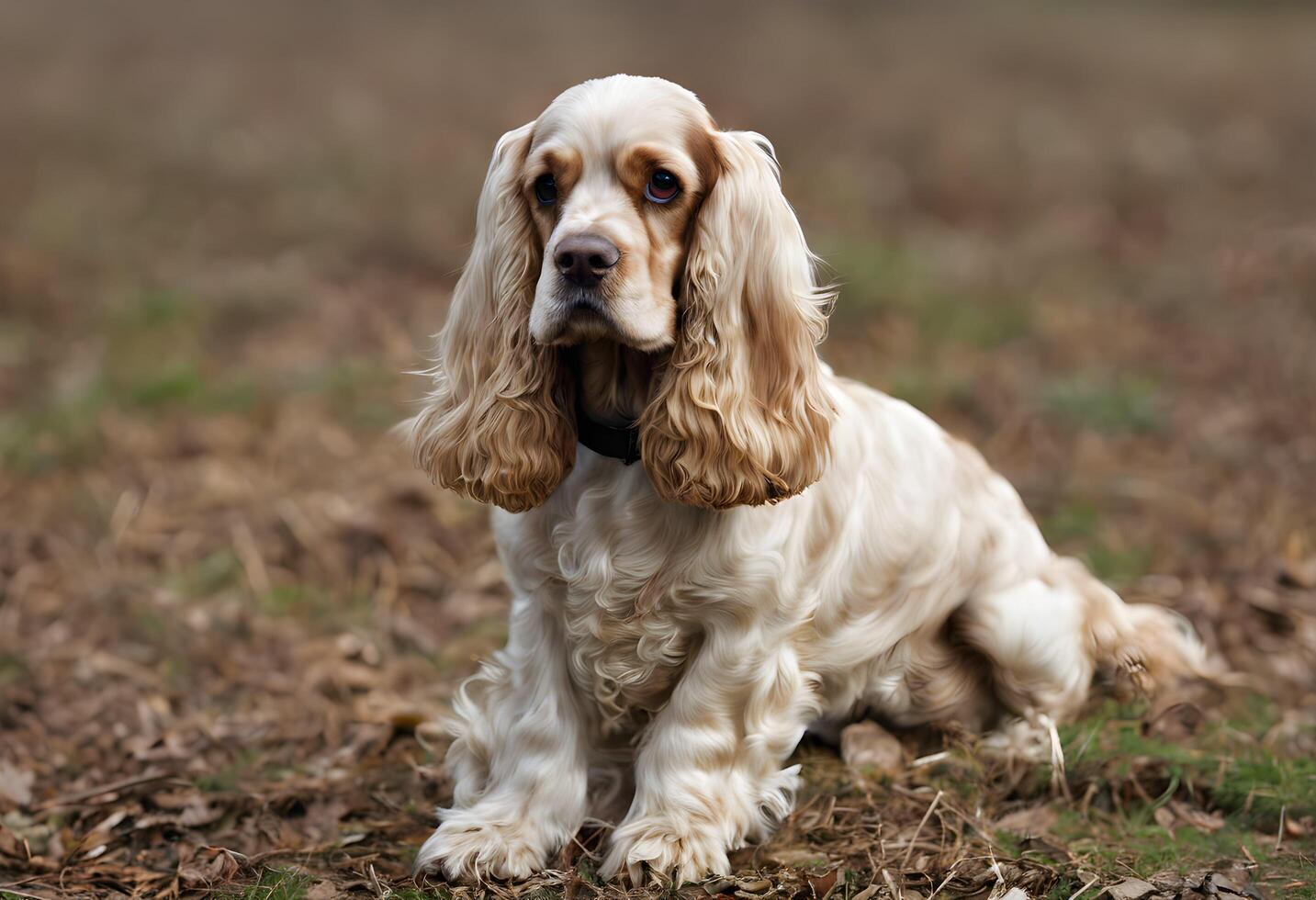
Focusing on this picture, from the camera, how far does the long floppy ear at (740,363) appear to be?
3.06 m

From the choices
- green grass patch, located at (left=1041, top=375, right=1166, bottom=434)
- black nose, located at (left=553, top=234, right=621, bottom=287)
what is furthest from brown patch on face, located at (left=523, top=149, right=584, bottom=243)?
green grass patch, located at (left=1041, top=375, right=1166, bottom=434)

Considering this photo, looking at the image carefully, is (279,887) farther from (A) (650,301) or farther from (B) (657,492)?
(A) (650,301)

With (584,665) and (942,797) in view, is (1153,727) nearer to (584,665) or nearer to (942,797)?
(942,797)

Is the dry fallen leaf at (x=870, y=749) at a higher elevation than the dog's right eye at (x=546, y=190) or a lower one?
lower

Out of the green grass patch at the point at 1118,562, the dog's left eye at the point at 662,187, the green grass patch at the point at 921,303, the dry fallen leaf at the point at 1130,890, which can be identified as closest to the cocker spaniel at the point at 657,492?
the dog's left eye at the point at 662,187

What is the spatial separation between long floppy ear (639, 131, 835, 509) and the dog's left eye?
95 millimetres

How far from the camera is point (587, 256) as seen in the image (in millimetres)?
2834

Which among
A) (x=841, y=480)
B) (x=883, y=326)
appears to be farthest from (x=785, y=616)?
(x=883, y=326)

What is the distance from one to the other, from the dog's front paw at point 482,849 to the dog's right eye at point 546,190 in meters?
1.60

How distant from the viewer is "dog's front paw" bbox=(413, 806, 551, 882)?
3252 mm

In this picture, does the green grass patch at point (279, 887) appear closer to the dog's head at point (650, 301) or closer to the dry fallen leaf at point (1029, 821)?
the dog's head at point (650, 301)

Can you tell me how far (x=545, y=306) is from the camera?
9.72ft

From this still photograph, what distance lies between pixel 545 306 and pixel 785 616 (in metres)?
1.02

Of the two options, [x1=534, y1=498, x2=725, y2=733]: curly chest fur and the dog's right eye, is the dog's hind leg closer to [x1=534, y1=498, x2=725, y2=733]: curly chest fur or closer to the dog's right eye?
[x1=534, y1=498, x2=725, y2=733]: curly chest fur
